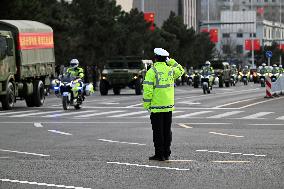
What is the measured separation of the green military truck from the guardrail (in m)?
11.3

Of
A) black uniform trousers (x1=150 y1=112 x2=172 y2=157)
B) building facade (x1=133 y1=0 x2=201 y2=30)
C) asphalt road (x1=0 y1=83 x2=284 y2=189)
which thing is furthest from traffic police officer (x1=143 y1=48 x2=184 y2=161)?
building facade (x1=133 y1=0 x2=201 y2=30)

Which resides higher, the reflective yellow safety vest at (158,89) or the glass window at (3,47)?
the glass window at (3,47)

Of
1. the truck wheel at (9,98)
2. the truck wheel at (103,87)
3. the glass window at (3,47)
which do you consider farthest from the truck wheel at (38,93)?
the truck wheel at (103,87)

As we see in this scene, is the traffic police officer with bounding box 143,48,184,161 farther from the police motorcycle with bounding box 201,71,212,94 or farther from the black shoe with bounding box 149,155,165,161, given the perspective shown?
the police motorcycle with bounding box 201,71,212,94

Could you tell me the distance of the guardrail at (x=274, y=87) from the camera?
146 ft

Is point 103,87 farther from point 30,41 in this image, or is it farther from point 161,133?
point 161,133

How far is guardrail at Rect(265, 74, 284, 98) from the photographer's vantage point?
44.5 meters

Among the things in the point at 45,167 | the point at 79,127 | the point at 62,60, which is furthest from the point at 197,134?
the point at 62,60

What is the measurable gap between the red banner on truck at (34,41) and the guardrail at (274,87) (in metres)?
10.7

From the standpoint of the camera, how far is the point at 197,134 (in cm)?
2058

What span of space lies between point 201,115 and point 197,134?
8653 mm

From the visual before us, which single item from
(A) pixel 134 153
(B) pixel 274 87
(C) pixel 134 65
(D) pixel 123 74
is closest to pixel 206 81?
(C) pixel 134 65

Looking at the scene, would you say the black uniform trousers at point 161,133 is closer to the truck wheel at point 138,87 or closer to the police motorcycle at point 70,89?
the police motorcycle at point 70,89

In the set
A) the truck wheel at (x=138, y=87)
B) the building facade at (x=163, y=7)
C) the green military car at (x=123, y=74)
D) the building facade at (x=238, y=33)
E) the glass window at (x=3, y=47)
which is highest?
the building facade at (x=163, y=7)
